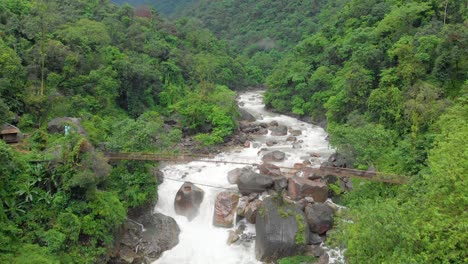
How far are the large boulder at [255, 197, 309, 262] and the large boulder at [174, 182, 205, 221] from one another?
3597 mm

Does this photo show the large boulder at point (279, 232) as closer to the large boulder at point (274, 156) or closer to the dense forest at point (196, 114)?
the dense forest at point (196, 114)

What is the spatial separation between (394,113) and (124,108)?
18869 millimetres

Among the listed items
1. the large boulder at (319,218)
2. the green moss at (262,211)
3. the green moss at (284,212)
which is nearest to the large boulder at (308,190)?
the large boulder at (319,218)

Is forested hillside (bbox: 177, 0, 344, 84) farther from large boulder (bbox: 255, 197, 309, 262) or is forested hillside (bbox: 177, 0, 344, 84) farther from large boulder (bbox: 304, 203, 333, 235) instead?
large boulder (bbox: 255, 197, 309, 262)

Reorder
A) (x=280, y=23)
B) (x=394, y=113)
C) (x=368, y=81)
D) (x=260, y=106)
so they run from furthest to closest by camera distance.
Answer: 1. (x=280, y=23)
2. (x=260, y=106)
3. (x=368, y=81)
4. (x=394, y=113)

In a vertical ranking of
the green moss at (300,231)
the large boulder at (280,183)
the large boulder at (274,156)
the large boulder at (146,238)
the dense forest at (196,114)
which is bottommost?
the large boulder at (146,238)

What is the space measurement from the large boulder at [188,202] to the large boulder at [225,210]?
1.00 metres

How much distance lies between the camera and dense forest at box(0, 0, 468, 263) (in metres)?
9.97

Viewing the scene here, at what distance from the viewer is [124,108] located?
28.7m

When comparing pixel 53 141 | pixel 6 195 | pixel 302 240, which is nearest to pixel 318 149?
pixel 302 240

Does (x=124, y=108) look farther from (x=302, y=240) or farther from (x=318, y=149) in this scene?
(x=302, y=240)

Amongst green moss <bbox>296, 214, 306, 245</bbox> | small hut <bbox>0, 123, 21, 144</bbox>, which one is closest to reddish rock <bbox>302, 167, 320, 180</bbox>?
green moss <bbox>296, 214, 306, 245</bbox>

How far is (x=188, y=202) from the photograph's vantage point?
18.2 m

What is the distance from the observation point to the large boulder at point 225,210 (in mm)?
17284
